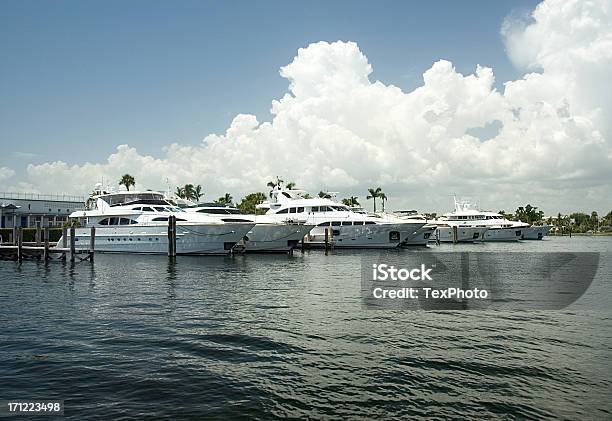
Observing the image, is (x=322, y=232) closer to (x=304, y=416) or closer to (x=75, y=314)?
(x=75, y=314)

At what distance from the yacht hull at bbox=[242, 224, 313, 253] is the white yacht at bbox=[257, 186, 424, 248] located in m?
7.98

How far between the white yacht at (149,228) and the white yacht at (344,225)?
44.5 feet

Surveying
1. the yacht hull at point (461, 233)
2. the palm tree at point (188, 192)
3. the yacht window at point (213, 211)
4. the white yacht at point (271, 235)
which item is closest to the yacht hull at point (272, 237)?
the white yacht at point (271, 235)

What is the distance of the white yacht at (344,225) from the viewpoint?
5381cm

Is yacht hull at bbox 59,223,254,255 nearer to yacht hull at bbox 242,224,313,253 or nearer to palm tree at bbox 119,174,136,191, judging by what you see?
yacht hull at bbox 242,224,313,253

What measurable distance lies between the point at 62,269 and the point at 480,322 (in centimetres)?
2628

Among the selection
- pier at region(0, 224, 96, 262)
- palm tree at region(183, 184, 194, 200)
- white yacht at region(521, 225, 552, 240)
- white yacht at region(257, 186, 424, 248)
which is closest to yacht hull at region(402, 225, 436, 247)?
white yacht at region(257, 186, 424, 248)

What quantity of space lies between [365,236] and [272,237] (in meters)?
13.0

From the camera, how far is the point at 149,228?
136 ft

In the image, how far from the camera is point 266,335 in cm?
1333

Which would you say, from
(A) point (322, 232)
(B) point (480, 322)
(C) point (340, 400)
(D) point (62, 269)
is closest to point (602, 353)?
(B) point (480, 322)

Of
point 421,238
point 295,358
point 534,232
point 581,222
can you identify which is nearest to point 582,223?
point 581,222

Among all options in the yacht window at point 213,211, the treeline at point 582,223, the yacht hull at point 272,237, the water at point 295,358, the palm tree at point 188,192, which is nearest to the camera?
the water at point 295,358

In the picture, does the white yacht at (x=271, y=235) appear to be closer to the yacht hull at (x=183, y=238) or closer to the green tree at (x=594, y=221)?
the yacht hull at (x=183, y=238)
